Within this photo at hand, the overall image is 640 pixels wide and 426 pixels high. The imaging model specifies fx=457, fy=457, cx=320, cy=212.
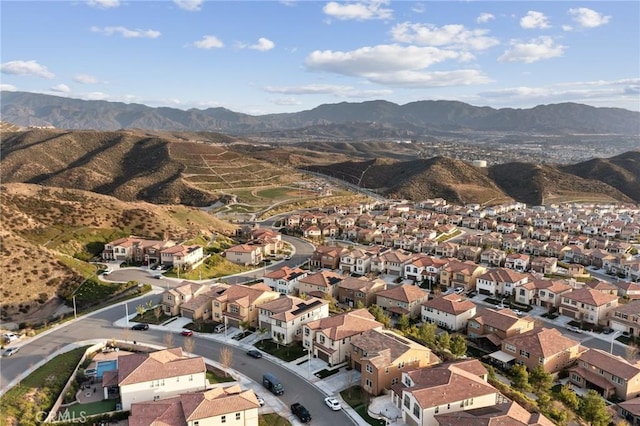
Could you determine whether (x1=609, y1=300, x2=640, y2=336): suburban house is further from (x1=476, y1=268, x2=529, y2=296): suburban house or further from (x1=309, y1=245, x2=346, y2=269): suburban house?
(x1=309, y1=245, x2=346, y2=269): suburban house

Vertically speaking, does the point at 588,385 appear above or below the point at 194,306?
below

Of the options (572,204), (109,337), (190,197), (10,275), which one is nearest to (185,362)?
(109,337)

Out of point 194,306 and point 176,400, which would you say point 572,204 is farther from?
point 176,400

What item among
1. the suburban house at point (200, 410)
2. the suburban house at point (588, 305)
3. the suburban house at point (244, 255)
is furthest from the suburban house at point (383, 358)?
the suburban house at point (244, 255)

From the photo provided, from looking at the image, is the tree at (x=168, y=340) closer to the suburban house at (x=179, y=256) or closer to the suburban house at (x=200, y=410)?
the suburban house at (x=200, y=410)

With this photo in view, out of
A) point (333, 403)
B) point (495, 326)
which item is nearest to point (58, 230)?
point (333, 403)

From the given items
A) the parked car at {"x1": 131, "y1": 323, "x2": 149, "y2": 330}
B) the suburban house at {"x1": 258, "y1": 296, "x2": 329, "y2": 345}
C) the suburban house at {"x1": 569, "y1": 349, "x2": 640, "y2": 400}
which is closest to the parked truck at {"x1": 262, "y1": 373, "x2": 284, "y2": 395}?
the suburban house at {"x1": 258, "y1": 296, "x2": 329, "y2": 345}
